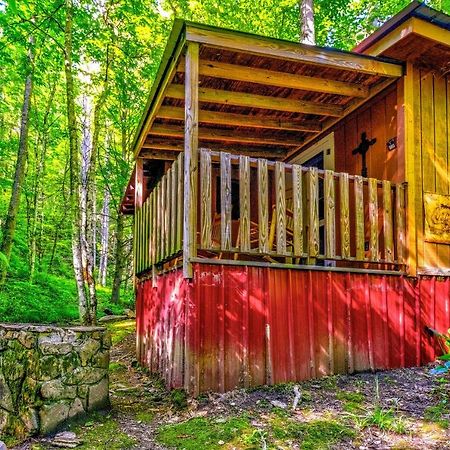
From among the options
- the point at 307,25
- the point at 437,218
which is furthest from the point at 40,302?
the point at 307,25

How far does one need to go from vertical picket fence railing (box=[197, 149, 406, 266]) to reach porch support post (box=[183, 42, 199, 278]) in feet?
0.29

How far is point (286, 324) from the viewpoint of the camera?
4293 mm

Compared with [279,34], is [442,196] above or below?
below

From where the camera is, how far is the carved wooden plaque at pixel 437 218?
507 centimetres

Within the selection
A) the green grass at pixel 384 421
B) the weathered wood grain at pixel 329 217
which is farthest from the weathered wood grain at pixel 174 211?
the green grass at pixel 384 421

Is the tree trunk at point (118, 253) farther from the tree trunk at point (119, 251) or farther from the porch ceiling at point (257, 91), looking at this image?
the porch ceiling at point (257, 91)

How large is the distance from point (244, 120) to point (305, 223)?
2500mm

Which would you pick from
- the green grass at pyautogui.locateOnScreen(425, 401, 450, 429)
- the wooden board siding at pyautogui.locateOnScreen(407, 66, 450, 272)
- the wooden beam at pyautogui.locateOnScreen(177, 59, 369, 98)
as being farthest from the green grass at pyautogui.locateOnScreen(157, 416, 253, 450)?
the wooden beam at pyautogui.locateOnScreen(177, 59, 369, 98)

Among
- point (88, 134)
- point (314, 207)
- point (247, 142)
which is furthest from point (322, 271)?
point (88, 134)

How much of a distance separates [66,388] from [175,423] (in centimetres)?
103

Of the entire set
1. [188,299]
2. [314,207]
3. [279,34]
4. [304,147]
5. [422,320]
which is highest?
[279,34]

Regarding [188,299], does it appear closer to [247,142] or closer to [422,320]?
[422,320]

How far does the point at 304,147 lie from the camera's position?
7711 mm

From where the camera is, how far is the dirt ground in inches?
118
